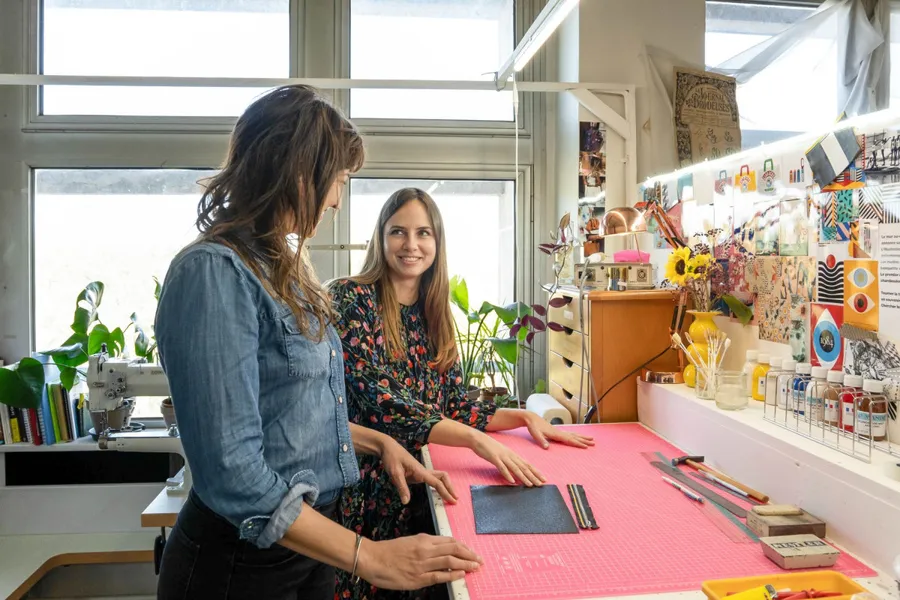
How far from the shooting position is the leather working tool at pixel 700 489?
1.22 metres

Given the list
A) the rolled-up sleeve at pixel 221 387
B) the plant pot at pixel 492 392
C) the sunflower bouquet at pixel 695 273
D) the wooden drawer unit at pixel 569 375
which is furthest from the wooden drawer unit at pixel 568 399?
the rolled-up sleeve at pixel 221 387

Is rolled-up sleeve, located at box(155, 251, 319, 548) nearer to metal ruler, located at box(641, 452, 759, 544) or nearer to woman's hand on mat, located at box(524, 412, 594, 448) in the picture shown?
metal ruler, located at box(641, 452, 759, 544)

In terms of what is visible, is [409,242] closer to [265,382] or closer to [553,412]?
[553,412]

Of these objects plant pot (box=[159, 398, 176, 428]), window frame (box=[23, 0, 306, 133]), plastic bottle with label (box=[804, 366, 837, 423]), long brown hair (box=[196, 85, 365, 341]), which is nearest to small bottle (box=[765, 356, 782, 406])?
plastic bottle with label (box=[804, 366, 837, 423])

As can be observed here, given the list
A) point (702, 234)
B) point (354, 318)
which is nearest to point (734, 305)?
point (702, 234)

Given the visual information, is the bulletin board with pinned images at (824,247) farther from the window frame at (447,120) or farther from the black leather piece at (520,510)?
the window frame at (447,120)

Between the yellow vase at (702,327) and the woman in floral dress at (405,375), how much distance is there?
42 centimetres

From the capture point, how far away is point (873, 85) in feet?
4.85

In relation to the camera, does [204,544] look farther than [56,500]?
No

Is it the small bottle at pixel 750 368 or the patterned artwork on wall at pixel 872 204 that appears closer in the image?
the patterned artwork on wall at pixel 872 204

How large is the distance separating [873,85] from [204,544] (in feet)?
5.44

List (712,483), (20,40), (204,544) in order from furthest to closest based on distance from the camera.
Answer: (20,40), (712,483), (204,544)

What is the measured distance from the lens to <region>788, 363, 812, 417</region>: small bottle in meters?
1.38

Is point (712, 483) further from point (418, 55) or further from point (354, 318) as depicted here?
point (418, 55)
